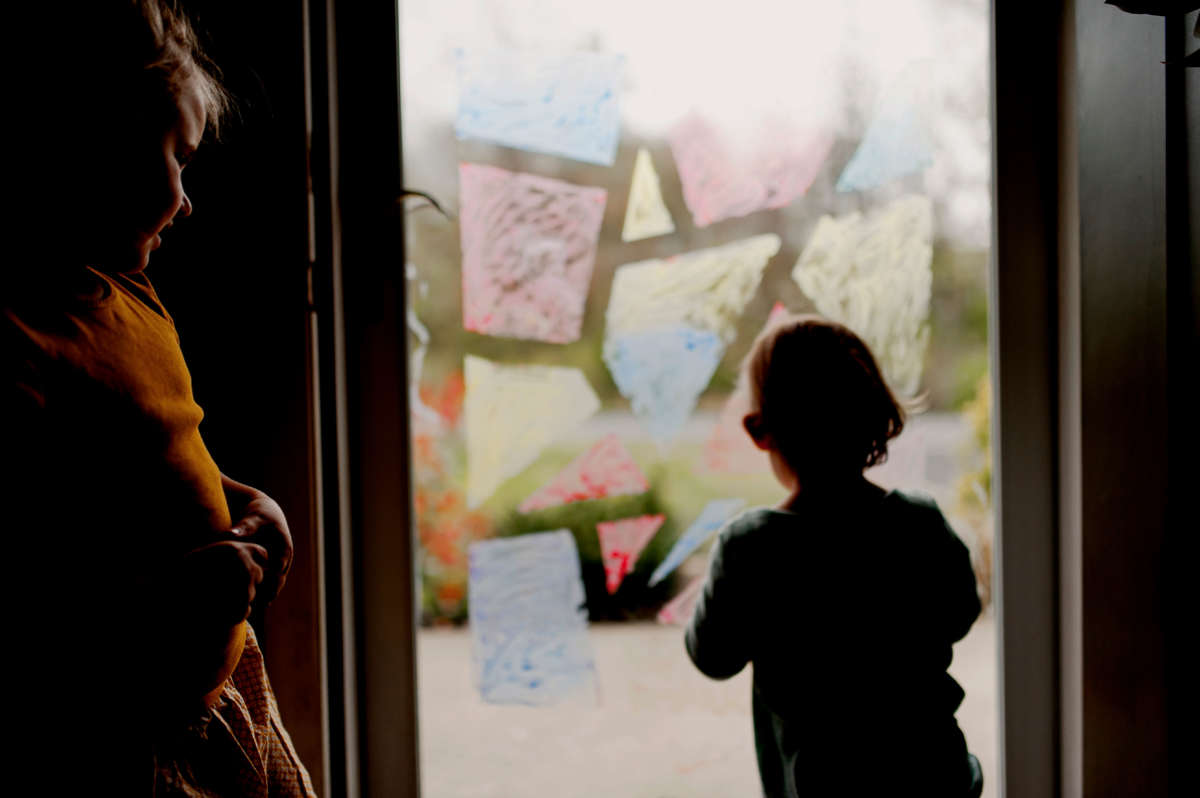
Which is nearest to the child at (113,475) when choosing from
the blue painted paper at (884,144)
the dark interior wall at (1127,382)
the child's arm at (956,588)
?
the child's arm at (956,588)

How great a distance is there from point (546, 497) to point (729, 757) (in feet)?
1.56

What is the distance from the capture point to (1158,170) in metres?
0.97

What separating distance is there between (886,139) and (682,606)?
740 mm

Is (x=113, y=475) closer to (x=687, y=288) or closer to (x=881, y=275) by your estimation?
(x=687, y=288)

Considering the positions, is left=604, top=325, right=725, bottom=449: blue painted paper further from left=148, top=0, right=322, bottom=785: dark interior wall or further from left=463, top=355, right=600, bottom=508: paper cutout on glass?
left=148, top=0, right=322, bottom=785: dark interior wall

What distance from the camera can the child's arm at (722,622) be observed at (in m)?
0.85

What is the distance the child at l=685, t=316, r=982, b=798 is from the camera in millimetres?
833

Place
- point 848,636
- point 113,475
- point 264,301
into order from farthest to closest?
point 264,301 < point 848,636 < point 113,475

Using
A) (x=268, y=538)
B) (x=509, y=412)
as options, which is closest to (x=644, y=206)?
(x=509, y=412)

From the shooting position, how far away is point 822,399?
2.87ft

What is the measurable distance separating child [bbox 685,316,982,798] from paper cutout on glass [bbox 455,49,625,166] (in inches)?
16.2

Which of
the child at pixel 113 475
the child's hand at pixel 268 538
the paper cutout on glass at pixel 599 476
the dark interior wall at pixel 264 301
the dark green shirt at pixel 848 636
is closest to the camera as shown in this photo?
the child at pixel 113 475

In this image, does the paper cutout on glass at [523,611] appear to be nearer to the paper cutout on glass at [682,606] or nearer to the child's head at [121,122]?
the paper cutout on glass at [682,606]

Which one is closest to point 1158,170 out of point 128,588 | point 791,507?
point 791,507
